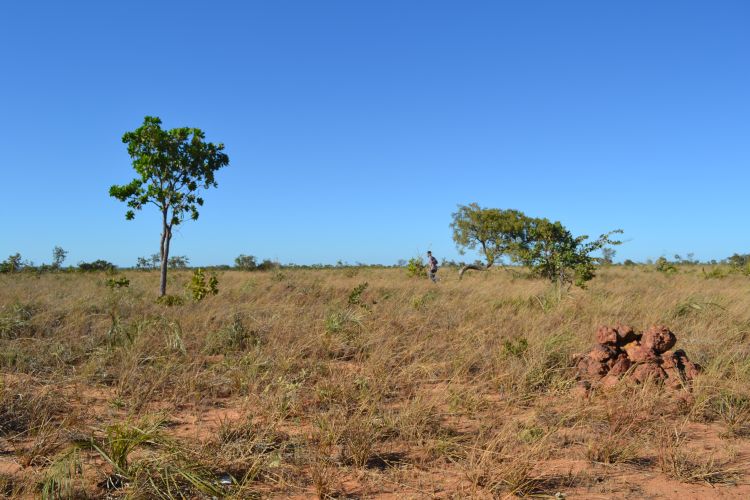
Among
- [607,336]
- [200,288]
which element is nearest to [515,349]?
[607,336]

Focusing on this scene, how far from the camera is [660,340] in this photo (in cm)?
472

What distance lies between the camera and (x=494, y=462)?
3018 millimetres

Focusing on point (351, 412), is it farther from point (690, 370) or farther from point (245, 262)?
point (245, 262)

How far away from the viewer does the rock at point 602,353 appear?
191 inches

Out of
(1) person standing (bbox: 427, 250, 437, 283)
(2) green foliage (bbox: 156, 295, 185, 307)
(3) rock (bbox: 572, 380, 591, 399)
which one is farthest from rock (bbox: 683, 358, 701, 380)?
(1) person standing (bbox: 427, 250, 437, 283)

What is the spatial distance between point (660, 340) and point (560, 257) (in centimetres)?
884

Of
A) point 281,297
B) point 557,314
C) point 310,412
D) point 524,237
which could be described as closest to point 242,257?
point 524,237

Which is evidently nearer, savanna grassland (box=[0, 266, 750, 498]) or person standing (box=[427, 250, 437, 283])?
savanna grassland (box=[0, 266, 750, 498])

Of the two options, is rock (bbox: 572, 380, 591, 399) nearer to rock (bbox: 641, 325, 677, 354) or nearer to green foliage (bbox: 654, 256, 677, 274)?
rock (bbox: 641, 325, 677, 354)

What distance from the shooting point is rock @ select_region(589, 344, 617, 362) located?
15.9 feet

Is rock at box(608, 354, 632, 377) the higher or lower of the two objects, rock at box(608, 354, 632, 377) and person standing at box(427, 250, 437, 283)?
the lower

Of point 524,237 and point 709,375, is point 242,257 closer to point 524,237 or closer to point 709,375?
point 524,237

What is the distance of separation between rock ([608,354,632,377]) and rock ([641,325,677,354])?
0.25 m

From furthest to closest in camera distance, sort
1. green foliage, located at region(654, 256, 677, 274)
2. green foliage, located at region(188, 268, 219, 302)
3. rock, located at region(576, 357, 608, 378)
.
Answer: green foliage, located at region(654, 256, 677, 274) → green foliage, located at region(188, 268, 219, 302) → rock, located at region(576, 357, 608, 378)
